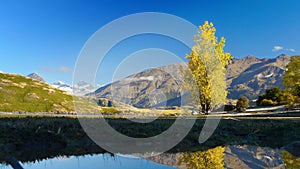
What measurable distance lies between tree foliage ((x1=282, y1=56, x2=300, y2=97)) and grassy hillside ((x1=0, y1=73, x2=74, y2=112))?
379ft

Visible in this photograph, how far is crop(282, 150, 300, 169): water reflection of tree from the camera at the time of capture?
1137cm

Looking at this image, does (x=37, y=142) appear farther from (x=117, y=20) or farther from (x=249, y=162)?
(x=249, y=162)

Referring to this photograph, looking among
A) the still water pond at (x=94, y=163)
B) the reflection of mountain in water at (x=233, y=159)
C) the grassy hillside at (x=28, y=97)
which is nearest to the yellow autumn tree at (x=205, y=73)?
the reflection of mountain in water at (x=233, y=159)

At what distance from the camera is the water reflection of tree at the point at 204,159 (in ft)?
38.0

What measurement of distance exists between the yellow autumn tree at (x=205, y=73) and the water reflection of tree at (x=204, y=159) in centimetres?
2437

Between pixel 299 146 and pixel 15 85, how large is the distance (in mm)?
179809

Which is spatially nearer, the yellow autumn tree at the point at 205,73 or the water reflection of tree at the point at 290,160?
the water reflection of tree at the point at 290,160

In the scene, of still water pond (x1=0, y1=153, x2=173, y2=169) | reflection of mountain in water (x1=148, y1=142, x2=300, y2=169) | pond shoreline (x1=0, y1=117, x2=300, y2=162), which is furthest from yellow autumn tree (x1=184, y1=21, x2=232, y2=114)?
still water pond (x1=0, y1=153, x2=173, y2=169)

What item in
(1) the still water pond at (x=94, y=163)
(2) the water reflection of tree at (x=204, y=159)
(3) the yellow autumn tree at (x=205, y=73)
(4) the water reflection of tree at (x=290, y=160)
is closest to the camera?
(1) the still water pond at (x=94, y=163)

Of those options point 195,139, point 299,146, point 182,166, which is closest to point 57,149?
point 182,166

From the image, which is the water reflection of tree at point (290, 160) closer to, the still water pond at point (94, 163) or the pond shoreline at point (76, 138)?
→ the pond shoreline at point (76, 138)

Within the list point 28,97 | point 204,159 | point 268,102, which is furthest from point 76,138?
point 28,97

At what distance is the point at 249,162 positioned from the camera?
12.8 metres

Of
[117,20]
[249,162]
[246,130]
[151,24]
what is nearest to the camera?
[249,162]
